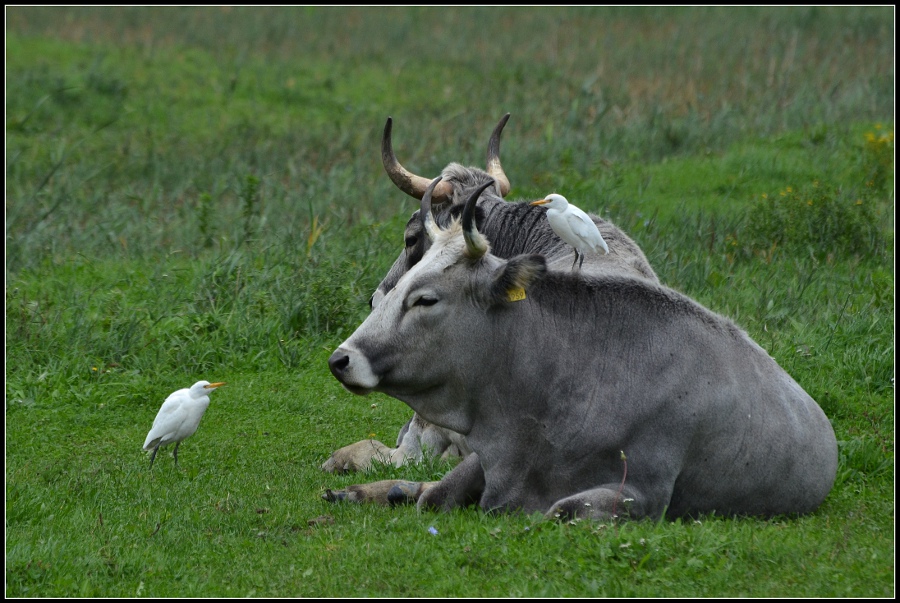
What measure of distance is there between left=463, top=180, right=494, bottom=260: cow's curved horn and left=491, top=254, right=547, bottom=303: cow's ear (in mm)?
145

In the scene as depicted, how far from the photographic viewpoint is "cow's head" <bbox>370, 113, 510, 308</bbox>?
6910 mm

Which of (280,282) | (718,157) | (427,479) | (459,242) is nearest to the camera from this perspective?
(459,242)

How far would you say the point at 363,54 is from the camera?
22.3 m

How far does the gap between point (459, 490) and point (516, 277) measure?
3.90 ft

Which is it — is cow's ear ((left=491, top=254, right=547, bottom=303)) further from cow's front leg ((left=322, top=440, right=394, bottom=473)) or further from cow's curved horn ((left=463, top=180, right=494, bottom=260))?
cow's front leg ((left=322, top=440, right=394, bottom=473))

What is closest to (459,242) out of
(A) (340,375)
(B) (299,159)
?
(A) (340,375)

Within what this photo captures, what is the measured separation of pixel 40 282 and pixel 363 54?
13242mm

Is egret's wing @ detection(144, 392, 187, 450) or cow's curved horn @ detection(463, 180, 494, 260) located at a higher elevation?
cow's curved horn @ detection(463, 180, 494, 260)

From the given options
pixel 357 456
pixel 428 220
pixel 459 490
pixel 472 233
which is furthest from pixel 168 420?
pixel 472 233

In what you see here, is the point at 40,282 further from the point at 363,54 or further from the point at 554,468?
the point at 363,54

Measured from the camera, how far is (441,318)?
5574 mm

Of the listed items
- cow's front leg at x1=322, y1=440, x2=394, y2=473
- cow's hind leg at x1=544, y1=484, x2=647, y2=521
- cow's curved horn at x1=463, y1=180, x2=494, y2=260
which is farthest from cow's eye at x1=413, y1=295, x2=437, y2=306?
cow's front leg at x1=322, y1=440, x2=394, y2=473

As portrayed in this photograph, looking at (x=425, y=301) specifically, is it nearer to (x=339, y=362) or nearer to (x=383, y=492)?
(x=339, y=362)

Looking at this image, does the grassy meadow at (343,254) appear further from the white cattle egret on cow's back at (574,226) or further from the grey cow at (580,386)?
the white cattle egret on cow's back at (574,226)
